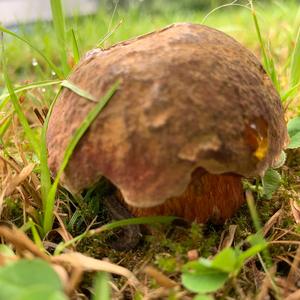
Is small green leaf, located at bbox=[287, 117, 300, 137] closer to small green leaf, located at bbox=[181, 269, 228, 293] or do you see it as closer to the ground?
the ground

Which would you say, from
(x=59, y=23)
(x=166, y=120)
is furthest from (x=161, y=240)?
(x=59, y=23)

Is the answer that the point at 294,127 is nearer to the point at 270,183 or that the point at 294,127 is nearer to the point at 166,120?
the point at 270,183

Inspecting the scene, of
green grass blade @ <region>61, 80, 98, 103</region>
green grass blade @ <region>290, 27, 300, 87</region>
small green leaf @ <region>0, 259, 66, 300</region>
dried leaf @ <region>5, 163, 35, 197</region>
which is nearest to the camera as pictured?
small green leaf @ <region>0, 259, 66, 300</region>

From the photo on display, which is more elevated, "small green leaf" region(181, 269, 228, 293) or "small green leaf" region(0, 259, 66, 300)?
"small green leaf" region(0, 259, 66, 300)

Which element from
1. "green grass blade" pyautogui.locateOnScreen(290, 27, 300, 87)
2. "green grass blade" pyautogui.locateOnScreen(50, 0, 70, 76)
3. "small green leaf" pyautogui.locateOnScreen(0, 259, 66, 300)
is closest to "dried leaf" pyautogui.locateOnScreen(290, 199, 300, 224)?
"green grass blade" pyautogui.locateOnScreen(290, 27, 300, 87)

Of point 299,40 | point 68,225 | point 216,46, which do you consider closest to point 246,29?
point 299,40

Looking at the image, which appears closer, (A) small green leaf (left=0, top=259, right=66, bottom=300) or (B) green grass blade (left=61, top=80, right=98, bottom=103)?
(A) small green leaf (left=0, top=259, right=66, bottom=300)

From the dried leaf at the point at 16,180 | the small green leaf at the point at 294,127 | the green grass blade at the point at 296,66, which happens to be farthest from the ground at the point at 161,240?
the green grass blade at the point at 296,66
